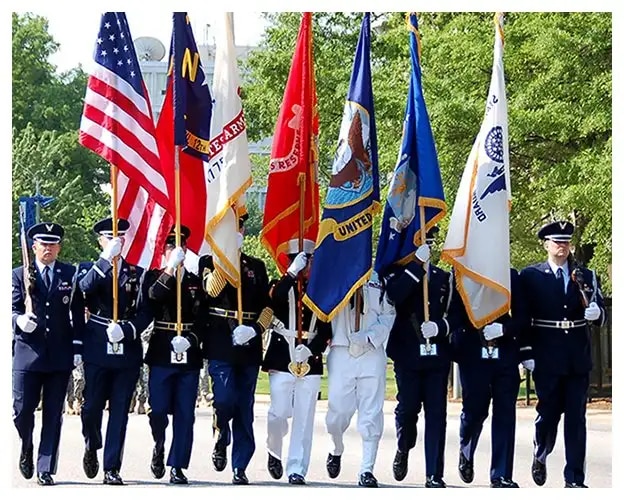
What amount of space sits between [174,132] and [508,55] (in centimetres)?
888

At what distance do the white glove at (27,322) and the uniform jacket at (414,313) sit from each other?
9.06 feet

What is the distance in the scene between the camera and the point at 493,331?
33.9 ft

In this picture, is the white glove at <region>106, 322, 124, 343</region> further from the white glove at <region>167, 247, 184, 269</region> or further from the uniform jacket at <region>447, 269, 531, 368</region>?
the uniform jacket at <region>447, 269, 531, 368</region>

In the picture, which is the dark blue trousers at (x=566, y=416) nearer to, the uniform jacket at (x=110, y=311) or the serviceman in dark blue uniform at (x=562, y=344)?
the serviceman in dark blue uniform at (x=562, y=344)

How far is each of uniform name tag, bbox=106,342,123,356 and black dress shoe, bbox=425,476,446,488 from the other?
2.59m

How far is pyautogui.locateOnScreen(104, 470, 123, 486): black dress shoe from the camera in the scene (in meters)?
10.1

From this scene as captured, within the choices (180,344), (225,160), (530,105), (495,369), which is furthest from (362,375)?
(530,105)

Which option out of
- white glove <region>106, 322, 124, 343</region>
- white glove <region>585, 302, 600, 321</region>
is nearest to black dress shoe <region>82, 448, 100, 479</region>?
white glove <region>106, 322, 124, 343</region>

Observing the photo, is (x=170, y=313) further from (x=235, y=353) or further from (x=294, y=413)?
(x=294, y=413)

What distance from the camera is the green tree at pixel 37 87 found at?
39.1 metres

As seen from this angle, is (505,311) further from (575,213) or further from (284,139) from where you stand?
(575,213)

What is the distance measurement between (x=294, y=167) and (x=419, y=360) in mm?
1956
